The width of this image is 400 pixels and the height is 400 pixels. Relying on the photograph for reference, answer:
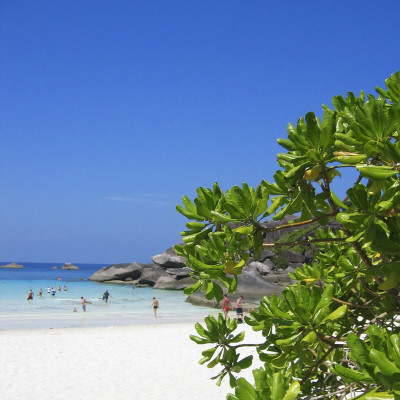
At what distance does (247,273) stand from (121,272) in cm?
2253

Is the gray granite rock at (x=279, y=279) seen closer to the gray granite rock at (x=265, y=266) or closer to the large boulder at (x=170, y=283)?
the gray granite rock at (x=265, y=266)

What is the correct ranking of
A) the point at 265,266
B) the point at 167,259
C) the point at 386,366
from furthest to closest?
the point at 167,259 → the point at 265,266 → the point at 386,366

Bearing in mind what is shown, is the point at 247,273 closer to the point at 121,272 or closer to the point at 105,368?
the point at 105,368

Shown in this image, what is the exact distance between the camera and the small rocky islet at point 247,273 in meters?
28.7

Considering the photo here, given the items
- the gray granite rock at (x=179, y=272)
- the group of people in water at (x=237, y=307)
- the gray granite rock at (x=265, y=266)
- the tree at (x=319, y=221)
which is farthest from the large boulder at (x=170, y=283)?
the tree at (x=319, y=221)

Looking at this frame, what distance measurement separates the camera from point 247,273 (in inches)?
1174

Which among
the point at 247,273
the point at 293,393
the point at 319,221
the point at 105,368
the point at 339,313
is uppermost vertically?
the point at 319,221

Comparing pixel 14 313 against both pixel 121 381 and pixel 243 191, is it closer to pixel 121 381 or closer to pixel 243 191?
pixel 121 381

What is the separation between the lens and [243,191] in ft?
5.32

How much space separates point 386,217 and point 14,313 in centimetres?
2661

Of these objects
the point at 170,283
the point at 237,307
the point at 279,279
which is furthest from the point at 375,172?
the point at 170,283

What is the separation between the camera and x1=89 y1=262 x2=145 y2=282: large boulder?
47531 mm

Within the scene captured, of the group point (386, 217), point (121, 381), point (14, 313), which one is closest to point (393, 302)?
point (386, 217)

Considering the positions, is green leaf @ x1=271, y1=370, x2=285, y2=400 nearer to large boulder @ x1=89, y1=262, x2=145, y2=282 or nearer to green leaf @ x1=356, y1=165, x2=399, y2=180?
green leaf @ x1=356, y1=165, x2=399, y2=180
